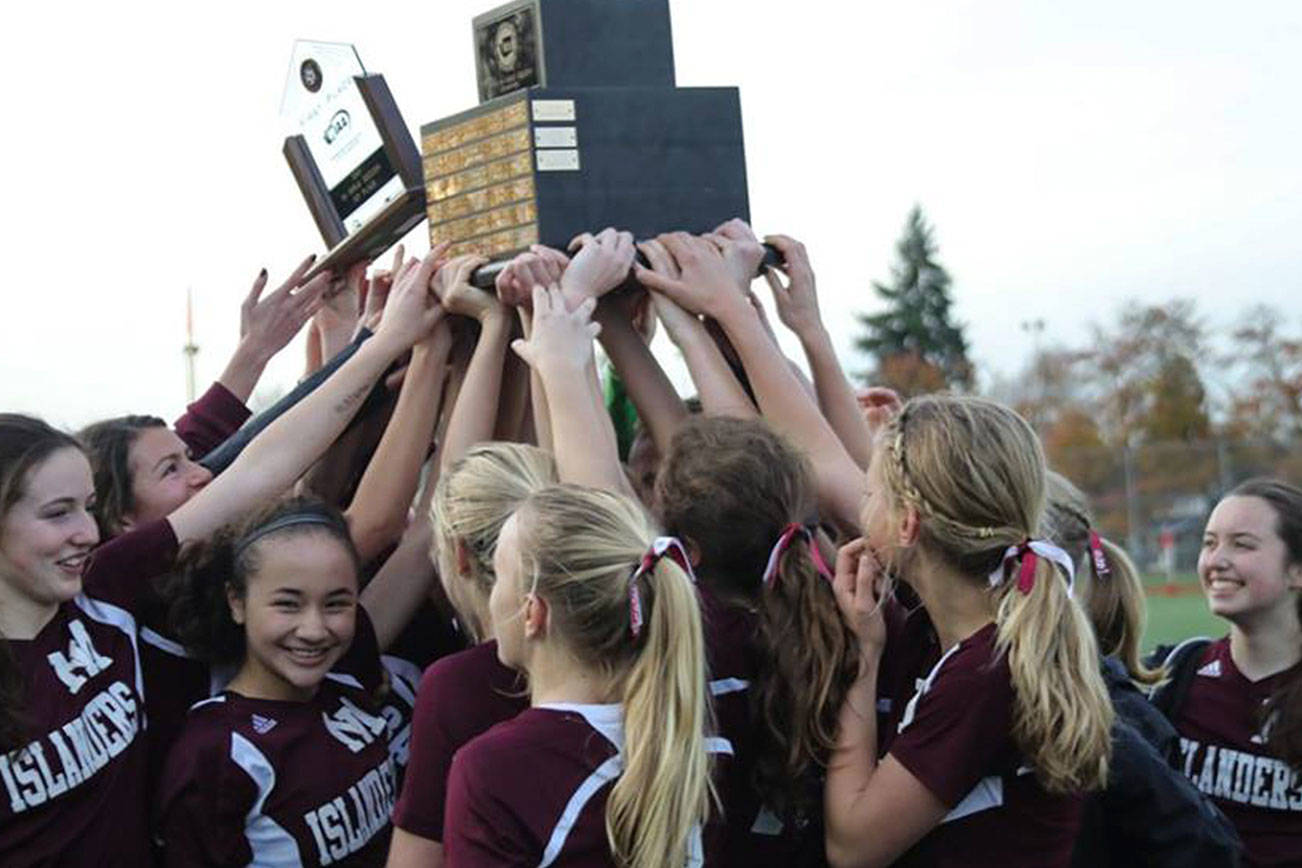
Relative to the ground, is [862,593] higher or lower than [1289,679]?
higher

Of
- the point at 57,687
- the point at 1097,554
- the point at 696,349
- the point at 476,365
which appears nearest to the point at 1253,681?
the point at 1097,554

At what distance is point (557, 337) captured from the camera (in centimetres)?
380

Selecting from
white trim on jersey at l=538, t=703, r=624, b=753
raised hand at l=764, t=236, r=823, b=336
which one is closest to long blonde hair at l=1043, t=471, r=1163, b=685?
raised hand at l=764, t=236, r=823, b=336

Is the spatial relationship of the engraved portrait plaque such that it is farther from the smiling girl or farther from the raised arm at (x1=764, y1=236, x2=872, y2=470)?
the smiling girl

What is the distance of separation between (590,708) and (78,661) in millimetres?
1158

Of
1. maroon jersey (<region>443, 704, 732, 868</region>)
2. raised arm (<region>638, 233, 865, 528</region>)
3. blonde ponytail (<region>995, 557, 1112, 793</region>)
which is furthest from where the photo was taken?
raised arm (<region>638, 233, 865, 528</region>)

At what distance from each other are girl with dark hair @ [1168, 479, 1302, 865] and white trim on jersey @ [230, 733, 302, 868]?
8.17 ft

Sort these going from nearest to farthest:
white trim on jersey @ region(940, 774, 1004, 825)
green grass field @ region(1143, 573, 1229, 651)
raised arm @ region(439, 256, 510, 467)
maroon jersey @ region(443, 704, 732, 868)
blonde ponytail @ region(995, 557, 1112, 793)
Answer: maroon jersey @ region(443, 704, 732, 868) → blonde ponytail @ region(995, 557, 1112, 793) → white trim on jersey @ region(940, 774, 1004, 825) → raised arm @ region(439, 256, 510, 467) → green grass field @ region(1143, 573, 1229, 651)

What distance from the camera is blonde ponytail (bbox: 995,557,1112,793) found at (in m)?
2.99

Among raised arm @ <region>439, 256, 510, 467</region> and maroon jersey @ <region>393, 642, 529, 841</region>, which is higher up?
raised arm @ <region>439, 256, 510, 467</region>

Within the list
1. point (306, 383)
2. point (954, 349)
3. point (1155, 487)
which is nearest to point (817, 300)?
point (306, 383)

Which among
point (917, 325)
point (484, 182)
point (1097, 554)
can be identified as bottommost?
point (1097, 554)

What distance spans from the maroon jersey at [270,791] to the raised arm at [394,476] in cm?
A: 54

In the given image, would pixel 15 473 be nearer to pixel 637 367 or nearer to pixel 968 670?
pixel 637 367
